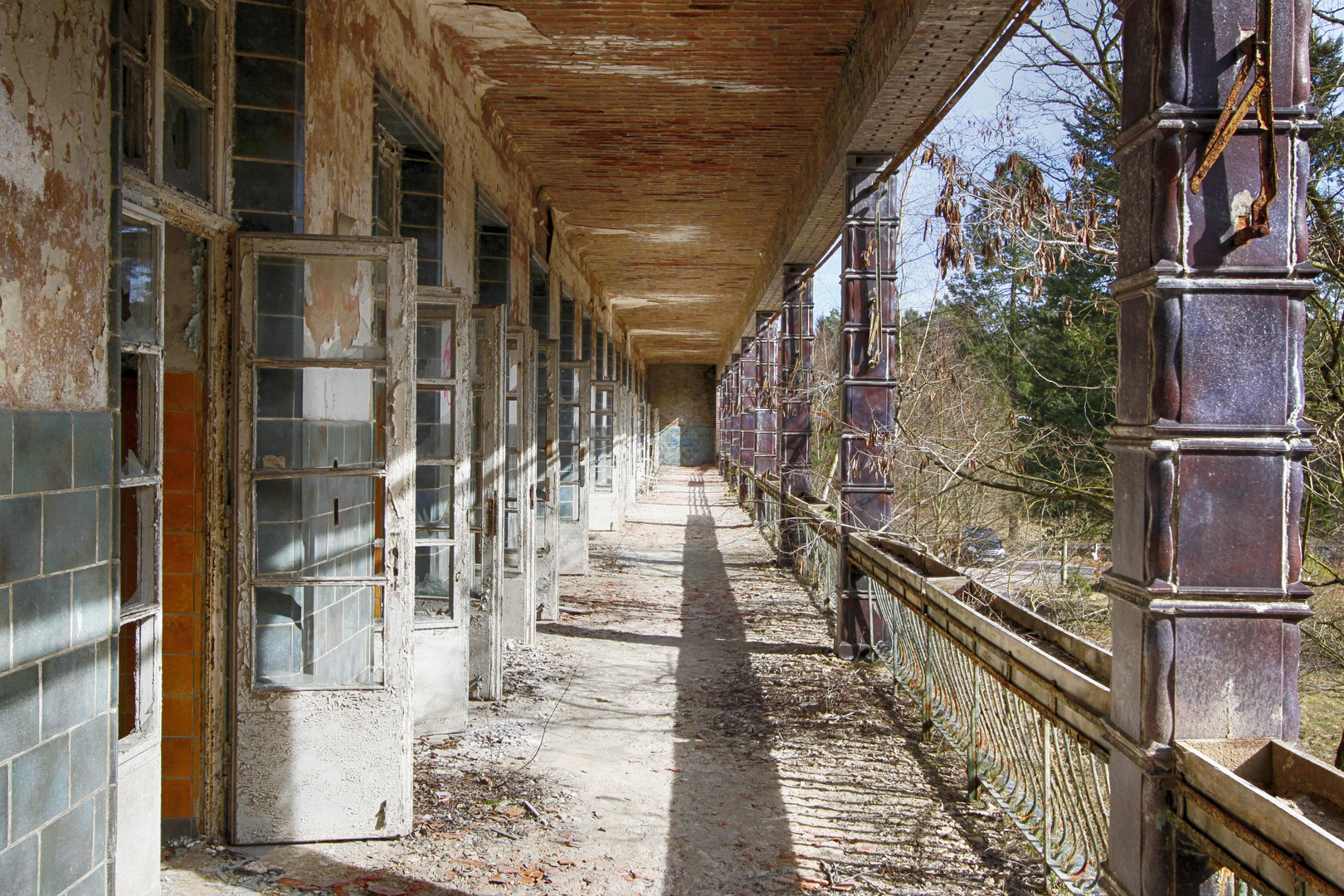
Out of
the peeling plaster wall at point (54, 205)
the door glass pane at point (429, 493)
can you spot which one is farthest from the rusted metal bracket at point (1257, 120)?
the door glass pane at point (429, 493)

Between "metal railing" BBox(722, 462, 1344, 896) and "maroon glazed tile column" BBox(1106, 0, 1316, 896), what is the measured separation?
0.11m

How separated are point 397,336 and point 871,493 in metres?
4.15

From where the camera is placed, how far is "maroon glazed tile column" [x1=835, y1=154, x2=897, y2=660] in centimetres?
673

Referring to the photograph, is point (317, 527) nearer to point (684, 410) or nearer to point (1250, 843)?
point (1250, 843)

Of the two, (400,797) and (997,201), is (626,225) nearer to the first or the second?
(997,201)

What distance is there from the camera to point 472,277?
6457 millimetres

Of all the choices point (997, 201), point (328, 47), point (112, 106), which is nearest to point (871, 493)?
point (997, 201)

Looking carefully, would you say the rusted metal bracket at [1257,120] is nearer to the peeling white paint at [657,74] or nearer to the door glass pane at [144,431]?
the door glass pane at [144,431]

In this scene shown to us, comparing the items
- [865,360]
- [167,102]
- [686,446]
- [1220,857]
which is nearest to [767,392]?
[865,360]

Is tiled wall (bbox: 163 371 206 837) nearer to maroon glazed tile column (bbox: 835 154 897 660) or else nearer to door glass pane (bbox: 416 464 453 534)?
door glass pane (bbox: 416 464 453 534)

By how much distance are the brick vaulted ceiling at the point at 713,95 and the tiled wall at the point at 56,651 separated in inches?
147

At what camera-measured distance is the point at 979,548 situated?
7.60 m

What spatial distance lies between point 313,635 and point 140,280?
5.30ft

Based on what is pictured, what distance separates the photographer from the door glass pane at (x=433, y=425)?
18.0 ft
